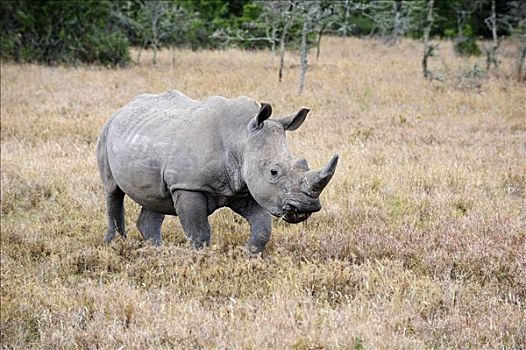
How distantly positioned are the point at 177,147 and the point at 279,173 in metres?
1.17

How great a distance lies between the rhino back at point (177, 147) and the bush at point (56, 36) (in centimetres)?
1807

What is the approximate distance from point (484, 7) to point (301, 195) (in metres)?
32.8

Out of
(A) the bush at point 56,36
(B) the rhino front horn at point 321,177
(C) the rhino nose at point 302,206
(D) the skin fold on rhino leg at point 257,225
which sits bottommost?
(A) the bush at point 56,36

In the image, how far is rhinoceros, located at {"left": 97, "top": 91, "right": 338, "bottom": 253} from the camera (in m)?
5.70

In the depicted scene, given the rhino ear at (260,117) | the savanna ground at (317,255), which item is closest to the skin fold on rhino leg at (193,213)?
the savanna ground at (317,255)

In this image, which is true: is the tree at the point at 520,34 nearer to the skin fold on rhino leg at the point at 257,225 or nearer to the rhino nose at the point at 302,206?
the skin fold on rhino leg at the point at 257,225

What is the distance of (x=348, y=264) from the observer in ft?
20.8

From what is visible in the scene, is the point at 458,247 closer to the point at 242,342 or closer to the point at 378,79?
the point at 242,342

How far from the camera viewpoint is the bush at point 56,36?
81.0 feet

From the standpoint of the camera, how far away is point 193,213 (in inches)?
251

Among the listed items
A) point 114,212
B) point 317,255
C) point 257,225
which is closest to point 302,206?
point 257,225

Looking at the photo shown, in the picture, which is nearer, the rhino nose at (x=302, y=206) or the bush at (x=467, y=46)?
the rhino nose at (x=302, y=206)

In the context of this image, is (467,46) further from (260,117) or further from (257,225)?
(260,117)

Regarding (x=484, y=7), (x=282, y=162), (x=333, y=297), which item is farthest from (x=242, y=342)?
(x=484, y=7)
